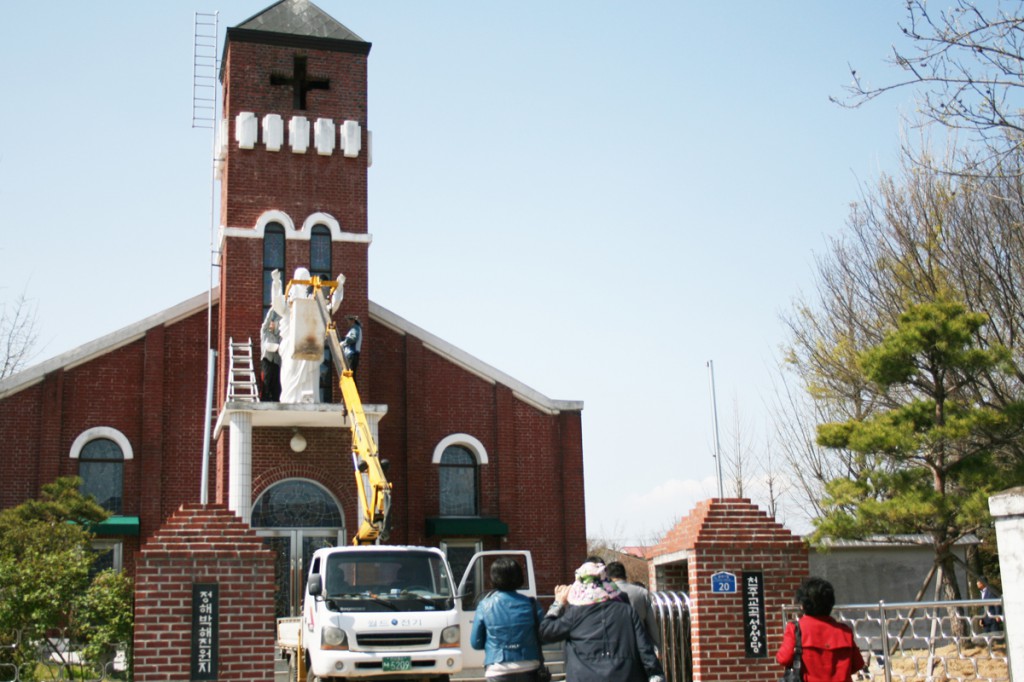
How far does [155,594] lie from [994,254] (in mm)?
20335

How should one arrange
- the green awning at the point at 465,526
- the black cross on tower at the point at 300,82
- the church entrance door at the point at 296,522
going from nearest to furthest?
the church entrance door at the point at 296,522
the green awning at the point at 465,526
the black cross on tower at the point at 300,82

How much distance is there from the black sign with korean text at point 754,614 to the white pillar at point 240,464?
38.9 feet

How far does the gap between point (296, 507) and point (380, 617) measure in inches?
382

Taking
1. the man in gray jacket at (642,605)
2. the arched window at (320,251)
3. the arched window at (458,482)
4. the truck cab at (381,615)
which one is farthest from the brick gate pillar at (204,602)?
the arched window at (458,482)

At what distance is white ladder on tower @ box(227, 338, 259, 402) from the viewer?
22969 millimetres

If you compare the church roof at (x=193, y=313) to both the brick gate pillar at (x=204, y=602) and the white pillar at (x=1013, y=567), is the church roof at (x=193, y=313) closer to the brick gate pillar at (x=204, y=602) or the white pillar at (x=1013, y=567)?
the brick gate pillar at (x=204, y=602)

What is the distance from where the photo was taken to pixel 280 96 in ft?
83.5

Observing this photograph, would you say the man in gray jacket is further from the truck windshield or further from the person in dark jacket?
the truck windshield

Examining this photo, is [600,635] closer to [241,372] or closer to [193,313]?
[241,372]

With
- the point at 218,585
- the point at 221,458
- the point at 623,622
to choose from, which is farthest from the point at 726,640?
the point at 221,458

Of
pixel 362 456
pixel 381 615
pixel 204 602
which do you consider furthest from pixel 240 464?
pixel 204 602

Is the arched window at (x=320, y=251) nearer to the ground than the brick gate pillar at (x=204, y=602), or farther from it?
farther from it

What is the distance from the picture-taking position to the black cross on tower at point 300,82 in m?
25.6

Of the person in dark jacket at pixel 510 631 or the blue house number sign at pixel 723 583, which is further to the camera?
the blue house number sign at pixel 723 583
